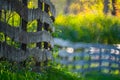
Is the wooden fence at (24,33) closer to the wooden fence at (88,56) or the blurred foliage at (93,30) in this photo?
the wooden fence at (88,56)

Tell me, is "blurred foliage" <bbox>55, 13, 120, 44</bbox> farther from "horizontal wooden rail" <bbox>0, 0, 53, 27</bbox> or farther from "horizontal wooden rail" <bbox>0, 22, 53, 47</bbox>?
"horizontal wooden rail" <bbox>0, 0, 53, 27</bbox>

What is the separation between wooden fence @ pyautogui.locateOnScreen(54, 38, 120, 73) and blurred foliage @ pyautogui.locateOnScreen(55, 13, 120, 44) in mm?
3537

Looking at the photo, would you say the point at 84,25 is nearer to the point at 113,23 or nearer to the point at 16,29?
the point at 113,23

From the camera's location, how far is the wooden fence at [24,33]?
6242 mm

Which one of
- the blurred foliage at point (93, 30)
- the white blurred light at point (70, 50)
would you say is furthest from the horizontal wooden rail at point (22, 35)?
the blurred foliage at point (93, 30)

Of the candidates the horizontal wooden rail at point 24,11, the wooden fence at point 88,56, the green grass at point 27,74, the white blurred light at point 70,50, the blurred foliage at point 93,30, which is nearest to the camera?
the horizontal wooden rail at point 24,11

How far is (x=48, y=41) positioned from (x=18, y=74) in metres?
1.12

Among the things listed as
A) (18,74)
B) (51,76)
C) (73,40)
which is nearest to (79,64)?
(73,40)

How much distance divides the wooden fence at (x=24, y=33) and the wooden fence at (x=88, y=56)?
5246mm

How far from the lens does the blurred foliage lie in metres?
18.3

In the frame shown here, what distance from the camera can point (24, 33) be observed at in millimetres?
6535

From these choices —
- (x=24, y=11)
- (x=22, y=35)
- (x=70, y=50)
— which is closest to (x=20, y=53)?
(x=22, y=35)

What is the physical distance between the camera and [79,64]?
13562 millimetres

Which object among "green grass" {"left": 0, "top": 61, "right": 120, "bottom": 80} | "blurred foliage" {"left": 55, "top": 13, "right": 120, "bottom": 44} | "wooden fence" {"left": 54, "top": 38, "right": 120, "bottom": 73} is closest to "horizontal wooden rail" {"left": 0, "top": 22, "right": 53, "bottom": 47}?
"green grass" {"left": 0, "top": 61, "right": 120, "bottom": 80}
